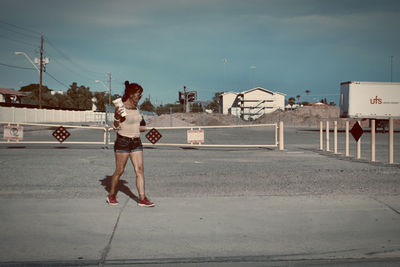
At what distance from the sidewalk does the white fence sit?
4568cm

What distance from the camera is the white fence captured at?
159 feet

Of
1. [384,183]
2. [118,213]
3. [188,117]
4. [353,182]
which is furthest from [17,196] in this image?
[188,117]

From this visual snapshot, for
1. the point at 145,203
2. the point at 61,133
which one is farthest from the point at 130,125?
the point at 61,133

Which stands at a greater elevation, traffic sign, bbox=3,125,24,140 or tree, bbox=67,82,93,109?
tree, bbox=67,82,93,109

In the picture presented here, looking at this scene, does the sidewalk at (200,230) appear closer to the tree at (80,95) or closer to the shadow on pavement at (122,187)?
the shadow on pavement at (122,187)

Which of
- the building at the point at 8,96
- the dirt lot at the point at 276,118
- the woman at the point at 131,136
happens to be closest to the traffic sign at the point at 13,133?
the woman at the point at 131,136

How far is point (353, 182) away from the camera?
8.17m

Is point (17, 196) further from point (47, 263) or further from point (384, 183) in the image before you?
point (384, 183)

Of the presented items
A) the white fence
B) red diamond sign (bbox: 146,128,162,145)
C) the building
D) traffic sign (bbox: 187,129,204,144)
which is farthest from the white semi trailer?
the building

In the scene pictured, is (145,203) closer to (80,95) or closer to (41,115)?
(41,115)

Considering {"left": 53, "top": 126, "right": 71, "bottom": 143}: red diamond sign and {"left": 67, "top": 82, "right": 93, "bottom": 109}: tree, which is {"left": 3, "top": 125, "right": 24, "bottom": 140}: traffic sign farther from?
{"left": 67, "top": 82, "right": 93, "bottom": 109}: tree

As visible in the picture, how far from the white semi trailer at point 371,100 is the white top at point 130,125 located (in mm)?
31984

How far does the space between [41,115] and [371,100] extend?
44.0m

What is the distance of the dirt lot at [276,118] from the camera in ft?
183
